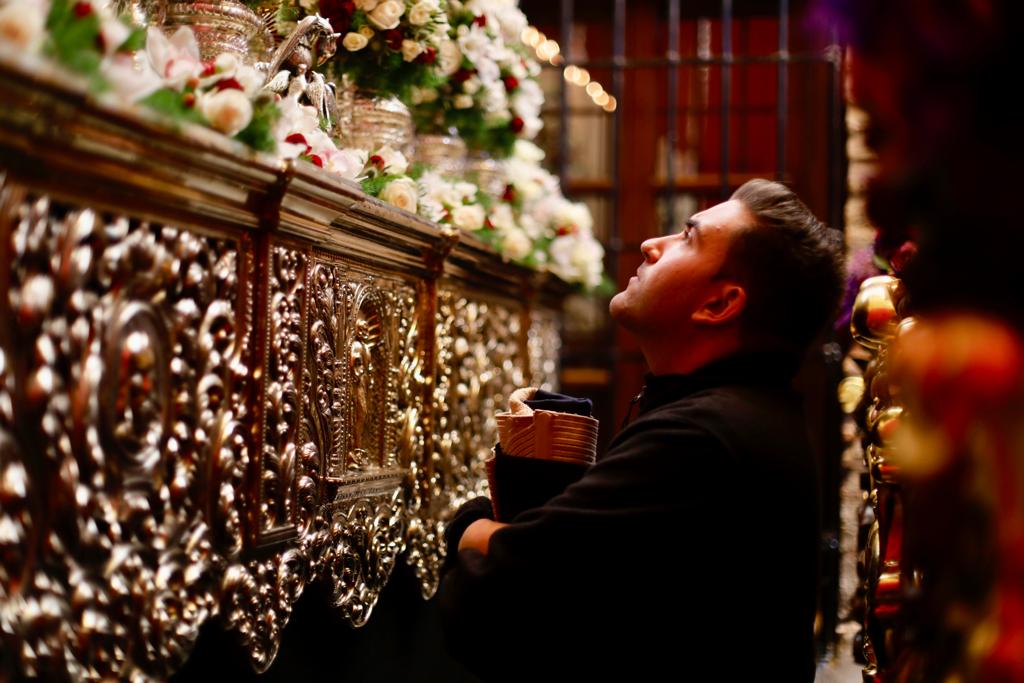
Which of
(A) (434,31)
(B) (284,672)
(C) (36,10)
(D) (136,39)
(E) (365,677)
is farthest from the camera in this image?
(A) (434,31)

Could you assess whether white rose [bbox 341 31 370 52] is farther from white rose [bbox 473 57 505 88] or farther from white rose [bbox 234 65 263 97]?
white rose [bbox 234 65 263 97]

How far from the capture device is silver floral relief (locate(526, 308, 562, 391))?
3727mm

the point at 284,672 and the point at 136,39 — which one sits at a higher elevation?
the point at 136,39

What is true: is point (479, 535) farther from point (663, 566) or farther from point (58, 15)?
point (58, 15)

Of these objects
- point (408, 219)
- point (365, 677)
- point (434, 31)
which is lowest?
point (365, 677)

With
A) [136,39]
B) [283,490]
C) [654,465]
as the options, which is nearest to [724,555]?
[654,465]

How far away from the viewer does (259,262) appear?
5.77ft

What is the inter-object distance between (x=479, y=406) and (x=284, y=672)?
1140mm

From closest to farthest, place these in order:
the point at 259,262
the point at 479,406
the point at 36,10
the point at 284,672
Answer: the point at 36,10 < the point at 259,262 < the point at 284,672 < the point at 479,406

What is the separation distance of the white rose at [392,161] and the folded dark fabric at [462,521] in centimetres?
89

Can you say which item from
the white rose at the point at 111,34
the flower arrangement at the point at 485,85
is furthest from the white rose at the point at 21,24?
the flower arrangement at the point at 485,85

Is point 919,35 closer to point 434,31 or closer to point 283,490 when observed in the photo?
point 283,490

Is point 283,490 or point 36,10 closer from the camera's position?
point 36,10

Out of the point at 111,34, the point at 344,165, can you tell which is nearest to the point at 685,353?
the point at 344,165
